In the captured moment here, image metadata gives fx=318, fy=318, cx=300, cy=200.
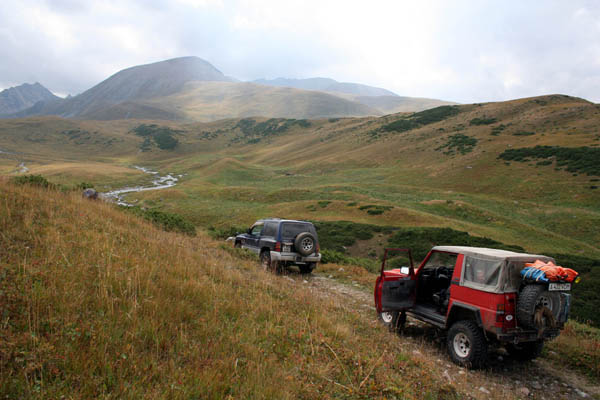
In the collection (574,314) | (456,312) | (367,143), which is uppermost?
(367,143)

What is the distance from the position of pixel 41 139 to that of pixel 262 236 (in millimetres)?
169367

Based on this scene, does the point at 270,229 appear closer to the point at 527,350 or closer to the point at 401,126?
the point at 527,350

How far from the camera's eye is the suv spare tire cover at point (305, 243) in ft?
39.9

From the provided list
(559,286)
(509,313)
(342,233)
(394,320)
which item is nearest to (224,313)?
(394,320)

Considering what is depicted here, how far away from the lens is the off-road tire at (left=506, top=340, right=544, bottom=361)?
6324mm

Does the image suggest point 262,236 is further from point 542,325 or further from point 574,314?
point 574,314

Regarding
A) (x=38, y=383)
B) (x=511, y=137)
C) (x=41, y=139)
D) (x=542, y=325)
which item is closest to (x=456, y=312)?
(x=542, y=325)

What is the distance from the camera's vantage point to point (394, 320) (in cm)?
756

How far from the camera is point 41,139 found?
138 m

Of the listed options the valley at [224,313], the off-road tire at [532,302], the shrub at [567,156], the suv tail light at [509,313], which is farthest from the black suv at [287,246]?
the shrub at [567,156]

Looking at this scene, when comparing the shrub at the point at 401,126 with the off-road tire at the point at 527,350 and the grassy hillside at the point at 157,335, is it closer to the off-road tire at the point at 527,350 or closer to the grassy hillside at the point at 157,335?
the off-road tire at the point at 527,350

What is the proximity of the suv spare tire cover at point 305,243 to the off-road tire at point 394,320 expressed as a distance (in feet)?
15.4

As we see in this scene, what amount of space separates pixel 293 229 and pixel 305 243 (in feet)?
2.66

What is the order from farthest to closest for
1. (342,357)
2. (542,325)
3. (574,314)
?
(574,314), (542,325), (342,357)
